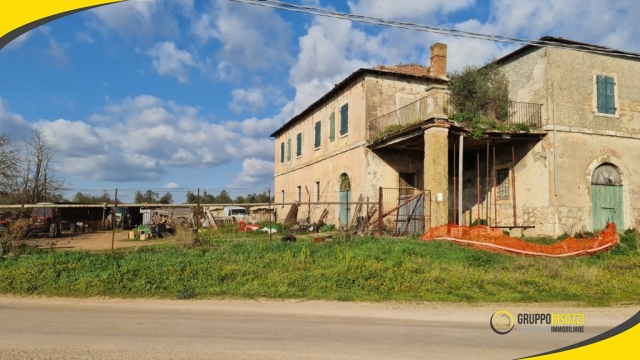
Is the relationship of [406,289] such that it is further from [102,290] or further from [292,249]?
[102,290]

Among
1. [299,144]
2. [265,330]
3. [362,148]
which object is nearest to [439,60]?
[362,148]

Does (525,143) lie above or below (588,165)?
above

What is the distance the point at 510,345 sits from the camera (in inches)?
217

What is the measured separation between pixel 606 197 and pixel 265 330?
16.6 meters

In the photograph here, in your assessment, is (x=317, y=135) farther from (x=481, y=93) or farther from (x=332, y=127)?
(x=481, y=93)

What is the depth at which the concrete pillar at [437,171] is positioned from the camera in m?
14.8

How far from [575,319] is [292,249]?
6513 mm

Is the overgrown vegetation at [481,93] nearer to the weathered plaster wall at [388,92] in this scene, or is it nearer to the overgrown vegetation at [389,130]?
the weathered plaster wall at [388,92]

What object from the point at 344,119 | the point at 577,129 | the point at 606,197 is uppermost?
the point at 344,119

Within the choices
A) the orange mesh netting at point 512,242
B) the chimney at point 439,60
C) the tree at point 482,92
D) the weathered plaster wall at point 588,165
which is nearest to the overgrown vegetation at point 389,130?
the tree at point 482,92

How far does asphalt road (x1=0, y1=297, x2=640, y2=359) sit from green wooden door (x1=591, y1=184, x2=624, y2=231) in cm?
1030

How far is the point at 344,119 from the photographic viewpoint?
2155 cm

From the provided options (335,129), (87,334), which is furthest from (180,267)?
(335,129)

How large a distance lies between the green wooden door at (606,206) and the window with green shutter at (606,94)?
3.12 meters
